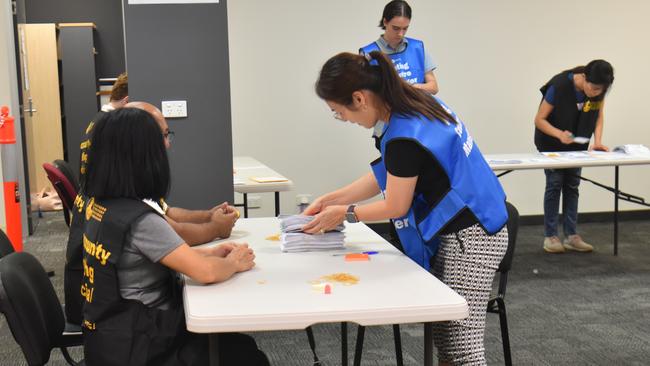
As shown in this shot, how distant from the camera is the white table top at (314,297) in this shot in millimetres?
1610

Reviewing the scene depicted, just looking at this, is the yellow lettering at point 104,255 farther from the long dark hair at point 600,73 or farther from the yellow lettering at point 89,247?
the long dark hair at point 600,73

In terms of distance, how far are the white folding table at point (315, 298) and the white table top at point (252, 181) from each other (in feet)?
5.16

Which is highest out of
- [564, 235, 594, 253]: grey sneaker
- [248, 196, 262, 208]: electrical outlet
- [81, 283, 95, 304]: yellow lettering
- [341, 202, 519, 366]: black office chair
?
[81, 283, 95, 304]: yellow lettering

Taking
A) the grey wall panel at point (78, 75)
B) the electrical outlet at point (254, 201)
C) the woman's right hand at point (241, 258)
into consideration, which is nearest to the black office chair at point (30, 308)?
the woman's right hand at point (241, 258)

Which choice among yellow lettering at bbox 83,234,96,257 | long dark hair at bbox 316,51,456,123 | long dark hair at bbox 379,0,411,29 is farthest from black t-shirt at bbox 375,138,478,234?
long dark hair at bbox 379,0,411,29

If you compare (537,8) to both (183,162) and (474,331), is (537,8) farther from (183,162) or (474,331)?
(474,331)

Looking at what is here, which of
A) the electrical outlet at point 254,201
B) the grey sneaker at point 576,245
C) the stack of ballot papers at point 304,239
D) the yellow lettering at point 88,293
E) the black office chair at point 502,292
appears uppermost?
the stack of ballot papers at point 304,239

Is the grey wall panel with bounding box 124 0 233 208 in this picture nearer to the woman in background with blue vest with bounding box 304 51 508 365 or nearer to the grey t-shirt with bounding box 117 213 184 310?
the woman in background with blue vest with bounding box 304 51 508 365

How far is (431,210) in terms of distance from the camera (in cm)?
202

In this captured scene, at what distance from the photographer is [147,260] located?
71.8 inches

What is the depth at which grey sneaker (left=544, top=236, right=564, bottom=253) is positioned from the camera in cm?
512

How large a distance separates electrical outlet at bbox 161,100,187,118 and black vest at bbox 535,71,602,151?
9.05ft

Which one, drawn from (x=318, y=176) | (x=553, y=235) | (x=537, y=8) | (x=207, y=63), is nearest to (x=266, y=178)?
(x=207, y=63)

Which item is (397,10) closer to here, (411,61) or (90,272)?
(411,61)
